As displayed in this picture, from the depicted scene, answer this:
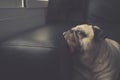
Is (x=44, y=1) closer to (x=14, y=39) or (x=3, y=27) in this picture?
(x=3, y=27)

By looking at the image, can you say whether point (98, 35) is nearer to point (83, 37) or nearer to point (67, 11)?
point (83, 37)

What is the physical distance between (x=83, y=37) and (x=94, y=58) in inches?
3.0

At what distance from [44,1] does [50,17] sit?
0.69ft

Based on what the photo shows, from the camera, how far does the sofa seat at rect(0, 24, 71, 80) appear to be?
79cm

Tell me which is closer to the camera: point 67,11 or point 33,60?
point 33,60

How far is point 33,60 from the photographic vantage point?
80cm

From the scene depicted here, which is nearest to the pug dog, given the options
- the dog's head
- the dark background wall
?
the dog's head

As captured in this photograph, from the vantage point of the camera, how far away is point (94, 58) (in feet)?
2.55

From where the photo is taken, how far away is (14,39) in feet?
2.89

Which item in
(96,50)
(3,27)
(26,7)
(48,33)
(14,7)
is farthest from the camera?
(26,7)

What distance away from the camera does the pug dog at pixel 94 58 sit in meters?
0.78

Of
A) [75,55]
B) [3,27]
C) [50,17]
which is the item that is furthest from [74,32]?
[50,17]

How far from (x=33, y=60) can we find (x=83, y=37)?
17 centimetres

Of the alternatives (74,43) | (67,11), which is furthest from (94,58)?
(67,11)
